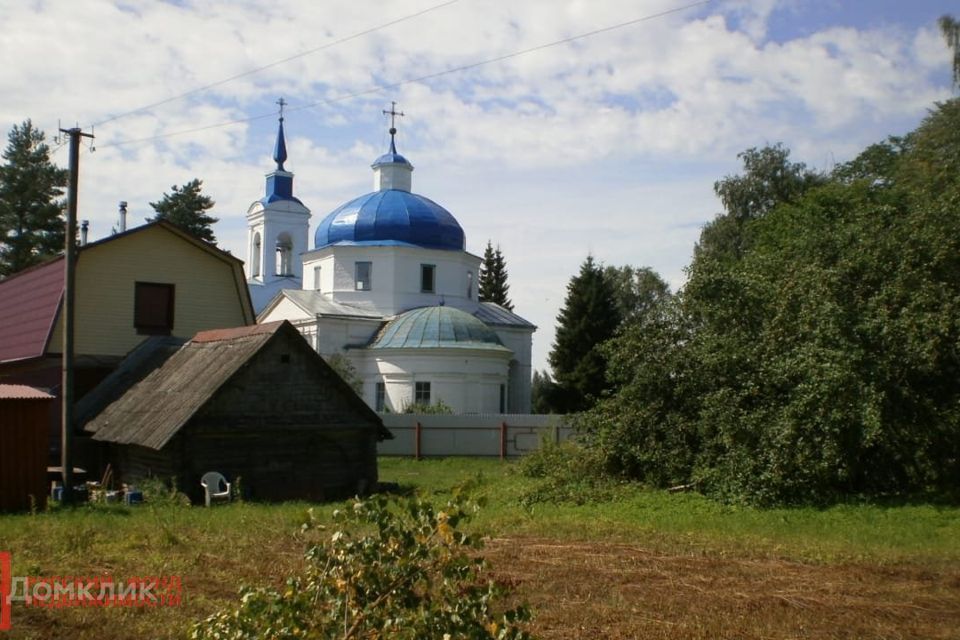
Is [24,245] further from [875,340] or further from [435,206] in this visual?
[875,340]

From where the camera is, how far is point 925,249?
19797 millimetres

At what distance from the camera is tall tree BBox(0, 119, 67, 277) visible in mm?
50094

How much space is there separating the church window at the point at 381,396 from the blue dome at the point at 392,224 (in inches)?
288

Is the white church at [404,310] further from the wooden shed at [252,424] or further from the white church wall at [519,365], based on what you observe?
the wooden shed at [252,424]

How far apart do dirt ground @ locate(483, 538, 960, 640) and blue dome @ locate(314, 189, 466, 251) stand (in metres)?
34.1

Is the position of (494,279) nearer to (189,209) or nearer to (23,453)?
(189,209)

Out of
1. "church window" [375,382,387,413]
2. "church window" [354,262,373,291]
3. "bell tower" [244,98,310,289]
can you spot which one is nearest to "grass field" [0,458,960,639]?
"church window" [375,382,387,413]

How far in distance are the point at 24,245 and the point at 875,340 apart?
144ft

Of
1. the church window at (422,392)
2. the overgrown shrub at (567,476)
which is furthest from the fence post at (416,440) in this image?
the overgrown shrub at (567,476)

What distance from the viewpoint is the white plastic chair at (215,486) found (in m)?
19.6

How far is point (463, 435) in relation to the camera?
35031 millimetres

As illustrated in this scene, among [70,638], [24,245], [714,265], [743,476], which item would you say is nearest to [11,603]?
[70,638]

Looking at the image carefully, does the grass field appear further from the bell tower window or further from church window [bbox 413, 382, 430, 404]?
the bell tower window

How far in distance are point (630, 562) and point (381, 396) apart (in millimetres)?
30371
